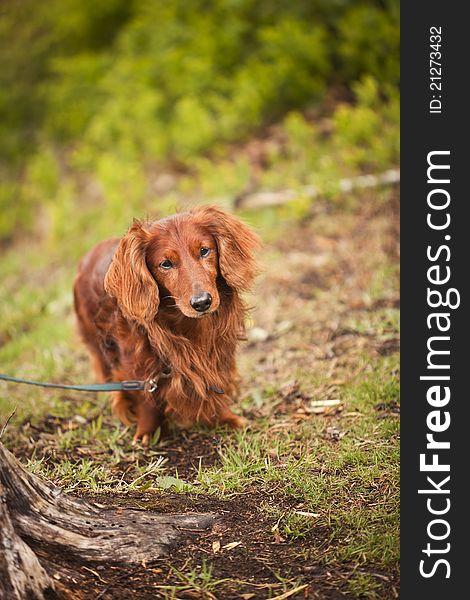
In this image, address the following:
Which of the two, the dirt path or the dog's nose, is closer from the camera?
the dirt path

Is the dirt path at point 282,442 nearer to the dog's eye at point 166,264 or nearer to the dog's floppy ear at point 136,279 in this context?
the dog's floppy ear at point 136,279

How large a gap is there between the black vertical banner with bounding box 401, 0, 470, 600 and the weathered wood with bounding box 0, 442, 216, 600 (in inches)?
29.5

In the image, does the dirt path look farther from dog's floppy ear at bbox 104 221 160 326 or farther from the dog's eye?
the dog's eye

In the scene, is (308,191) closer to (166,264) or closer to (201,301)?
(166,264)

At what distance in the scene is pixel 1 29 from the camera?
8586mm

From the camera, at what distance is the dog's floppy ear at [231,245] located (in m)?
2.89

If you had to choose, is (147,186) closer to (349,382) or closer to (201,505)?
(349,382)

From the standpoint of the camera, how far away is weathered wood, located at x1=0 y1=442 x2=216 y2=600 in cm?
196

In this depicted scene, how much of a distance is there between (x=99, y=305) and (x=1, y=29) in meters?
6.64

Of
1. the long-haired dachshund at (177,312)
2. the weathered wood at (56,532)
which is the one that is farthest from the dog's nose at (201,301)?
the weathered wood at (56,532)

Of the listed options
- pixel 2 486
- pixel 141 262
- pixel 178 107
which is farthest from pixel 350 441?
pixel 178 107

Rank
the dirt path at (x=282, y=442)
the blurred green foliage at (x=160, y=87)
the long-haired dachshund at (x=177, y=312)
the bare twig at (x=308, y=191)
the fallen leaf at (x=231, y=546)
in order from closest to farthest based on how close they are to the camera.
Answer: the dirt path at (x=282, y=442) → the fallen leaf at (x=231, y=546) → the long-haired dachshund at (x=177, y=312) → the bare twig at (x=308, y=191) → the blurred green foliage at (x=160, y=87)

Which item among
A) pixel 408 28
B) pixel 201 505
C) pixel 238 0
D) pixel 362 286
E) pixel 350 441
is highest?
pixel 238 0

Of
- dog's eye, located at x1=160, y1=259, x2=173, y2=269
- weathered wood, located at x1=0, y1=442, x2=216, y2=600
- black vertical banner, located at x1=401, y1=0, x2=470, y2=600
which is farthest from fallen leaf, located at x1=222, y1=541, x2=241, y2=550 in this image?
dog's eye, located at x1=160, y1=259, x2=173, y2=269
